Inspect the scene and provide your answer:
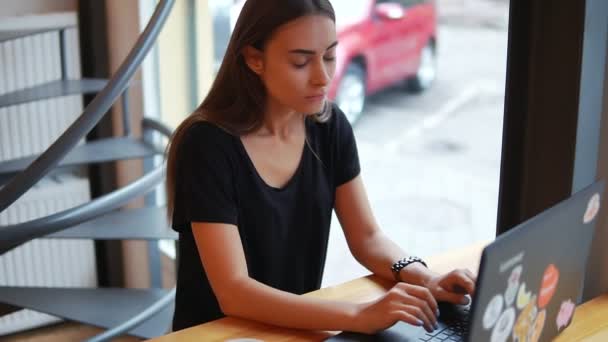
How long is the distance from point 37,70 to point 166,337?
7.52 feet

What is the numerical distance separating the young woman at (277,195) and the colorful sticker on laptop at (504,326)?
0.24 metres

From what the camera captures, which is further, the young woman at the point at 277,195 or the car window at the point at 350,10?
the car window at the point at 350,10

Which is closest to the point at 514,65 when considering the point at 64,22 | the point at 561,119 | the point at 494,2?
the point at 561,119

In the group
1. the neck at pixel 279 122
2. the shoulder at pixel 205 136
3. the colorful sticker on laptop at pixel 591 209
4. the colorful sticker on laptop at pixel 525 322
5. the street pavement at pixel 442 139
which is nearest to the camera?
the colorful sticker on laptop at pixel 525 322

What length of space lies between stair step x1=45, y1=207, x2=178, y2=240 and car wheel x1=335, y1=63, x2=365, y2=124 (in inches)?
39.7

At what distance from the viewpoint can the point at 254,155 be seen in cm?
173

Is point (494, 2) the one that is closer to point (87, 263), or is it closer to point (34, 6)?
point (34, 6)

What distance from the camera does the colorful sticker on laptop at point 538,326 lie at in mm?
1312

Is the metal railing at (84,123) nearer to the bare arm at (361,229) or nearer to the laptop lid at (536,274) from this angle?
the bare arm at (361,229)

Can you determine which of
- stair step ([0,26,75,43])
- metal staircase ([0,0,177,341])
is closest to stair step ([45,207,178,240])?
metal staircase ([0,0,177,341])

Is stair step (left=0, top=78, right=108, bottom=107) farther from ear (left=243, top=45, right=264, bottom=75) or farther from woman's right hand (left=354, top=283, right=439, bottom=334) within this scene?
woman's right hand (left=354, top=283, right=439, bottom=334)

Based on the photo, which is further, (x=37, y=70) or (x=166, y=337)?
(x=37, y=70)

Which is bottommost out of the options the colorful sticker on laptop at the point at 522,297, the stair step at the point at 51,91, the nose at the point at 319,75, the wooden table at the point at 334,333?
the wooden table at the point at 334,333

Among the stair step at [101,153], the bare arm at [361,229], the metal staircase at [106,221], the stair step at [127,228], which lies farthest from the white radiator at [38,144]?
the bare arm at [361,229]
